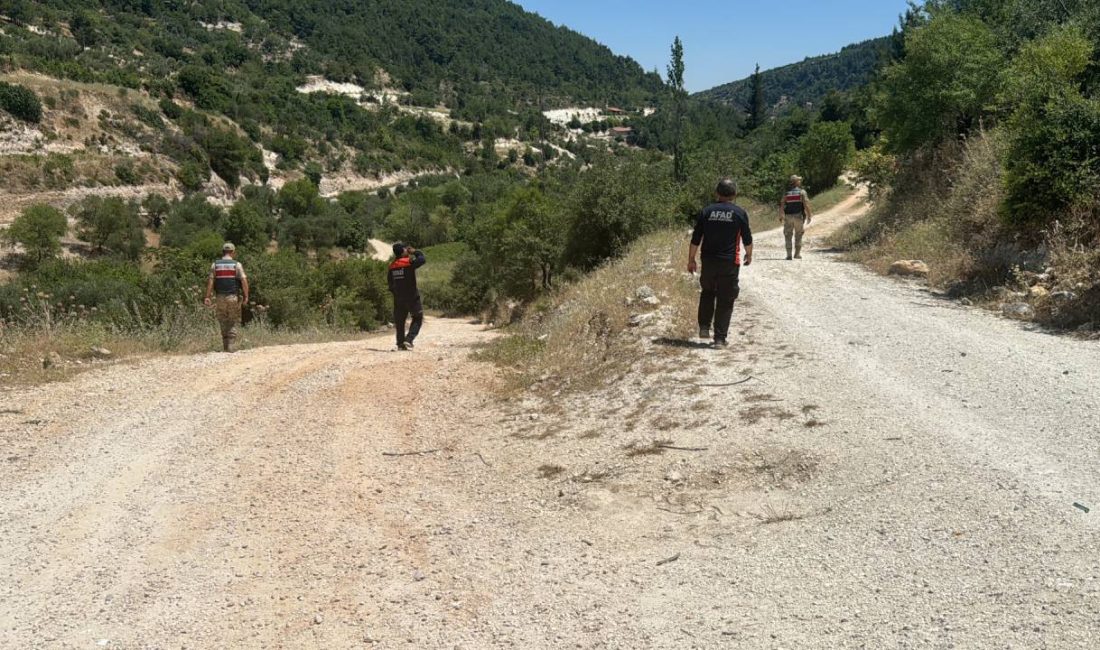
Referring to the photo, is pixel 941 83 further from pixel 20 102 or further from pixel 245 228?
pixel 20 102

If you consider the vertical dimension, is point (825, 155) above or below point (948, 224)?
above

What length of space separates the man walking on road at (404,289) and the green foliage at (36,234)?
5013 cm

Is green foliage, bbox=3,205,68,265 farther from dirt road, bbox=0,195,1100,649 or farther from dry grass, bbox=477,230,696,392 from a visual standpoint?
dry grass, bbox=477,230,696,392

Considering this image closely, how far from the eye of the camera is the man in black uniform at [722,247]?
7805 mm

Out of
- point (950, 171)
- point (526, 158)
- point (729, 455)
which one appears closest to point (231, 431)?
point (729, 455)

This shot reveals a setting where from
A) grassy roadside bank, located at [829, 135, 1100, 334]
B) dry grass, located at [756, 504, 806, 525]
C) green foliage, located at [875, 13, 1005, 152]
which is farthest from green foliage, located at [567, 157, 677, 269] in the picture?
dry grass, located at [756, 504, 806, 525]

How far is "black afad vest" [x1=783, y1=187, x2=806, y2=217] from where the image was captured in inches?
623

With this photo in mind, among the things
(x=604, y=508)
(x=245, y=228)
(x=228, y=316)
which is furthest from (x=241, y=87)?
(x=604, y=508)

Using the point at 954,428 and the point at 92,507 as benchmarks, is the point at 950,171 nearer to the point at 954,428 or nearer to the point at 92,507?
the point at 954,428

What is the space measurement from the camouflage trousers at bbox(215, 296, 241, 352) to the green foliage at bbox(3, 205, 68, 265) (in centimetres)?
4820

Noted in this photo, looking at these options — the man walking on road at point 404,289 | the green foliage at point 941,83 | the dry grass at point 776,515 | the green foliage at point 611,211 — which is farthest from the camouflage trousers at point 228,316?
the green foliage at point 941,83

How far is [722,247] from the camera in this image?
783cm

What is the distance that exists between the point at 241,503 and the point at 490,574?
2465 mm

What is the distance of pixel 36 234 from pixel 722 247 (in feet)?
187
